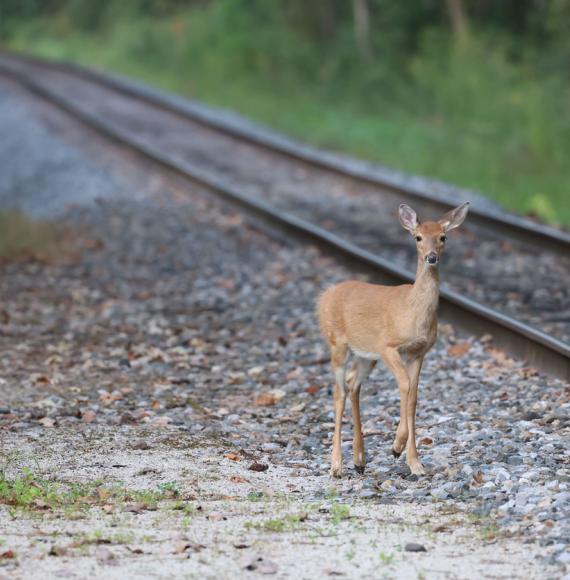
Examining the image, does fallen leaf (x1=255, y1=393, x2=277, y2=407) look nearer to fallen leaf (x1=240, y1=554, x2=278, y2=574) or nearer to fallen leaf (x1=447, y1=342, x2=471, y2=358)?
fallen leaf (x1=447, y1=342, x2=471, y2=358)

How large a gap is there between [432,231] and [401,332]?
1.99 feet

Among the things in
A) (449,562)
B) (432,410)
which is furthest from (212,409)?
(449,562)

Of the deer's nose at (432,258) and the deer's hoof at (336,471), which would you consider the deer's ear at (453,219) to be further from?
the deer's hoof at (336,471)

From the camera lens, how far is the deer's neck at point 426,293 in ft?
24.7

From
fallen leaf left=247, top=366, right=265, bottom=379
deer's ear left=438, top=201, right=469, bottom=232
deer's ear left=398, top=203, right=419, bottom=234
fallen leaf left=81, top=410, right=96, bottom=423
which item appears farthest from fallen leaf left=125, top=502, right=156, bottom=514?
fallen leaf left=247, top=366, right=265, bottom=379

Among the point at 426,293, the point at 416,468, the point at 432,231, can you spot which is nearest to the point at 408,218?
the point at 432,231

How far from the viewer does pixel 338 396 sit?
7.80 meters

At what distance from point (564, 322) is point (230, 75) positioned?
28.9m

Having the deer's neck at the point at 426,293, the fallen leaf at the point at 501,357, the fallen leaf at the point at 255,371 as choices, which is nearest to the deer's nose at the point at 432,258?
the deer's neck at the point at 426,293

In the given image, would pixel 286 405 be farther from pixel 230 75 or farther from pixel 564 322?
pixel 230 75

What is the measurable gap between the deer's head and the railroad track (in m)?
2.14

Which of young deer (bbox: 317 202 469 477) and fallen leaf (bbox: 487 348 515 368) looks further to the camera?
fallen leaf (bbox: 487 348 515 368)

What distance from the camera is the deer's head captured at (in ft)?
24.5

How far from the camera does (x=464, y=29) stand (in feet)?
113
